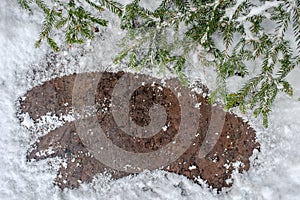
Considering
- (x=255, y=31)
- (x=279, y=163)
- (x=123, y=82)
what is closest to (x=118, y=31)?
(x=123, y=82)

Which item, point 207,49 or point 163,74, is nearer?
point 207,49

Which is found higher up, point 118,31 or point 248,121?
point 118,31

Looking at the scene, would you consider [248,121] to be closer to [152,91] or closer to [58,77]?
[152,91]

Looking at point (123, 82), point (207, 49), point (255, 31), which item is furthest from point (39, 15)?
point (255, 31)

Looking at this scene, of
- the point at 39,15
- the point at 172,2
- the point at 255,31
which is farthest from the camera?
the point at 39,15

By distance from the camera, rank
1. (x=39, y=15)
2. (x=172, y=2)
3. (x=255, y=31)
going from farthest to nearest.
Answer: (x=39, y=15)
(x=172, y=2)
(x=255, y=31)

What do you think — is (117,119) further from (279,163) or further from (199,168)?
(279,163)

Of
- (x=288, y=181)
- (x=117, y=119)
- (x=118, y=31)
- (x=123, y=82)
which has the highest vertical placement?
(x=118, y=31)
